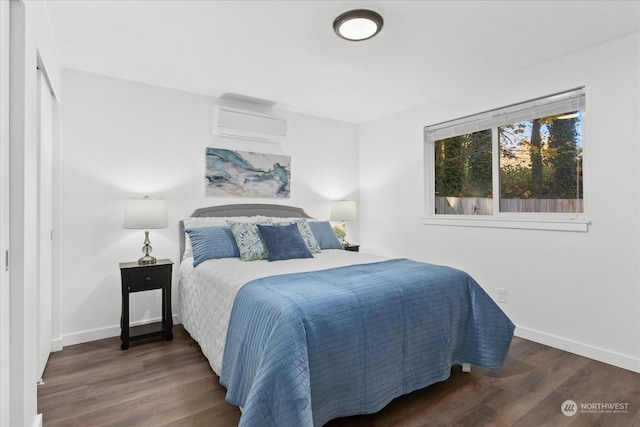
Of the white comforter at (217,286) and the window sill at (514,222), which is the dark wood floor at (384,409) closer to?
the white comforter at (217,286)

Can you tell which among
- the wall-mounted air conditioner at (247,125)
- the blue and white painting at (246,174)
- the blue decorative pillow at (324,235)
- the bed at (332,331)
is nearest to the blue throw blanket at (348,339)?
the bed at (332,331)

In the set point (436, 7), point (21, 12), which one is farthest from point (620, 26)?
point (21, 12)

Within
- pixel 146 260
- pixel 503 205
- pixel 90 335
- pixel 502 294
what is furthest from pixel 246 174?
pixel 502 294

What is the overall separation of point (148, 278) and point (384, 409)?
7.18 ft

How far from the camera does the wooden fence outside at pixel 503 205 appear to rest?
9.64 ft

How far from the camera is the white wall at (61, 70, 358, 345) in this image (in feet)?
9.75

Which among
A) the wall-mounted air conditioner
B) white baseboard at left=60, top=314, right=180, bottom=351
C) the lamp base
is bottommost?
white baseboard at left=60, top=314, right=180, bottom=351

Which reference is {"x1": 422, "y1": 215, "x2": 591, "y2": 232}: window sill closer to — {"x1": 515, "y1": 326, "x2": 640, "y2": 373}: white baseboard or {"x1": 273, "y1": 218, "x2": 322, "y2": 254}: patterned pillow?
{"x1": 515, "y1": 326, "x2": 640, "y2": 373}: white baseboard

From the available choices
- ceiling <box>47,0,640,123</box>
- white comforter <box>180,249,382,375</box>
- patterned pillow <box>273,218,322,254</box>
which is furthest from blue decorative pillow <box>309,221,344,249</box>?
ceiling <box>47,0,640,123</box>

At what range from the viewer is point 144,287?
2.92 metres

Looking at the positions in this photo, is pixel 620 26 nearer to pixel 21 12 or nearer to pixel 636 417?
pixel 636 417

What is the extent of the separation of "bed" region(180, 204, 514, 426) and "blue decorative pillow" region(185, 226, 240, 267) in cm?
7

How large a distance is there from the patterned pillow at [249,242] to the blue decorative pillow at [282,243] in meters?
0.06

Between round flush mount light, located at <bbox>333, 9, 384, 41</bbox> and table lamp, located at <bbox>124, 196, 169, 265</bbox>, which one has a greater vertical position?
round flush mount light, located at <bbox>333, 9, 384, 41</bbox>
